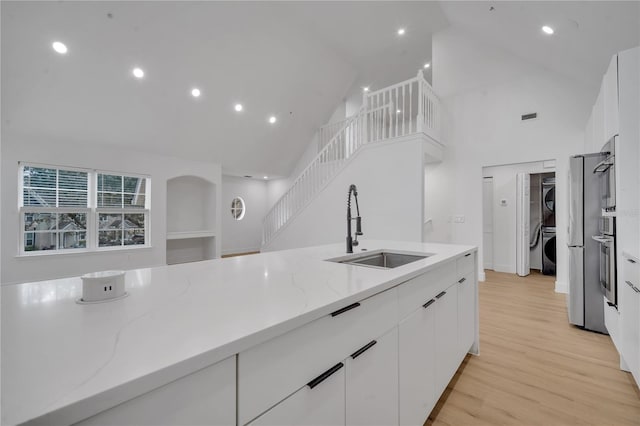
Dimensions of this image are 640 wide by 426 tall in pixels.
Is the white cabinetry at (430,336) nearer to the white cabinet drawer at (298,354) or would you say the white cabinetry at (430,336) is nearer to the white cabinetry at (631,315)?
the white cabinet drawer at (298,354)

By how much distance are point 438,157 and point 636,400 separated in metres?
3.95

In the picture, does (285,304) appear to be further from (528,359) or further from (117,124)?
(117,124)

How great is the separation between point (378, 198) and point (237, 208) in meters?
4.71

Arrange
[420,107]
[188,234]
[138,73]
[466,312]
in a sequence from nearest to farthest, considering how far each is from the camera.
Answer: [466,312] < [138,73] < [420,107] < [188,234]

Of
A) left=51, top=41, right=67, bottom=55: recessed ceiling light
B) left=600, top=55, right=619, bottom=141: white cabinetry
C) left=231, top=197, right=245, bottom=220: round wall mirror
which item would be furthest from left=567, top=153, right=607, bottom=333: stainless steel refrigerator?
left=231, top=197, right=245, bottom=220: round wall mirror

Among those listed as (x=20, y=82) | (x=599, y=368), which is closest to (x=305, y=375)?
(x=599, y=368)

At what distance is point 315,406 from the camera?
31.5 inches

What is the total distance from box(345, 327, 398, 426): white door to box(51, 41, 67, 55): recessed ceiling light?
201 inches

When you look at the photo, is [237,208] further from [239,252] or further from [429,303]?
[429,303]

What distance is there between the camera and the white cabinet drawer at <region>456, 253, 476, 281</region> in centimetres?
196

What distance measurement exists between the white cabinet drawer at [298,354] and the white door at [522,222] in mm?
5247

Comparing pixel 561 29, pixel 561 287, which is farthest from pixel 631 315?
pixel 561 29

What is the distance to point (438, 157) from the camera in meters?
5.06

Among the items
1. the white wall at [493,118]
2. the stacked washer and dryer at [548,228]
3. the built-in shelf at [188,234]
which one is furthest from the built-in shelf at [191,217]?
the stacked washer and dryer at [548,228]
